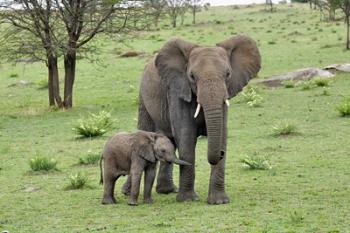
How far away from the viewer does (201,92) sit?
9.38 meters

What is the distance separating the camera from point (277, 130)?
16781mm

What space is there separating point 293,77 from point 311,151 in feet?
43.6

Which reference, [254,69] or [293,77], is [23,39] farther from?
[254,69]

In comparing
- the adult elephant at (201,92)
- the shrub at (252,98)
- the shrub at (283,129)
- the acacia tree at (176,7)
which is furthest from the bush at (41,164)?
the acacia tree at (176,7)

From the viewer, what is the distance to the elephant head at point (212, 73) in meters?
9.23

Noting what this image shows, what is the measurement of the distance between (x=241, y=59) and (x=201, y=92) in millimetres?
1373

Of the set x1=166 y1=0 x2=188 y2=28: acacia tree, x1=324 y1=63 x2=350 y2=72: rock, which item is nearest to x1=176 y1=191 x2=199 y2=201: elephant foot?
x1=324 y1=63 x2=350 y2=72: rock

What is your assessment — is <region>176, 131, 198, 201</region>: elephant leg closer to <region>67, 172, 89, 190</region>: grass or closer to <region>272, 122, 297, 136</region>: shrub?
<region>67, 172, 89, 190</region>: grass

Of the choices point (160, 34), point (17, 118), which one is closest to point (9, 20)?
point (17, 118)

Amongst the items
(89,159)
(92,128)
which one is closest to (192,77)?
(89,159)

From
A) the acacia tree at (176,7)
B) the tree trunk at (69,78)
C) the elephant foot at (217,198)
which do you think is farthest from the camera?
the acacia tree at (176,7)

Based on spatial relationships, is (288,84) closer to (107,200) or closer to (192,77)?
(107,200)

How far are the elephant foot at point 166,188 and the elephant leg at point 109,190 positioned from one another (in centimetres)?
103

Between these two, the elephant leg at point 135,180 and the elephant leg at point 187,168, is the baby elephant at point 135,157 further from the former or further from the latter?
the elephant leg at point 187,168
